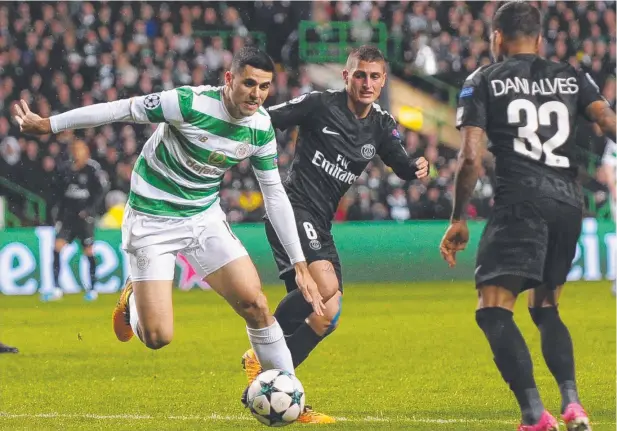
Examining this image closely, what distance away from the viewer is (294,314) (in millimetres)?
7707

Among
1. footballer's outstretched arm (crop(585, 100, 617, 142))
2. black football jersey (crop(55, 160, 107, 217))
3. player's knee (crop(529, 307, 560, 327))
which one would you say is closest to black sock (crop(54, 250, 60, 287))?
black football jersey (crop(55, 160, 107, 217))

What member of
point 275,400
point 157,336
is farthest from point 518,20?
point 157,336

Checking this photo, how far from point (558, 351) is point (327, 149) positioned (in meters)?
2.41

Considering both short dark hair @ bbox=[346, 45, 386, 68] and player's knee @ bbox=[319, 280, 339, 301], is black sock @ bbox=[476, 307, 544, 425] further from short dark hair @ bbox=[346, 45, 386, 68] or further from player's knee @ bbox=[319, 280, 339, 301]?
short dark hair @ bbox=[346, 45, 386, 68]

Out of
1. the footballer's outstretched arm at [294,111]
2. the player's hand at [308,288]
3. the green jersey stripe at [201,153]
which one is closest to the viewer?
the player's hand at [308,288]

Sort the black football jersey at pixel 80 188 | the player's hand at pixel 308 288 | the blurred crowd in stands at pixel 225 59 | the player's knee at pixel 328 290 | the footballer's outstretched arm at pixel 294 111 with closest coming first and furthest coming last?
the player's hand at pixel 308 288
the player's knee at pixel 328 290
the footballer's outstretched arm at pixel 294 111
the black football jersey at pixel 80 188
the blurred crowd in stands at pixel 225 59

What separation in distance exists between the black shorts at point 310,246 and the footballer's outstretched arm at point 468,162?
1845mm

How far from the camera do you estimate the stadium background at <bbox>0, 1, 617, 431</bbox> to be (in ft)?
26.7

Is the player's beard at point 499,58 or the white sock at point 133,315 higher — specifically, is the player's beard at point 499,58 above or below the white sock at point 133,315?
above

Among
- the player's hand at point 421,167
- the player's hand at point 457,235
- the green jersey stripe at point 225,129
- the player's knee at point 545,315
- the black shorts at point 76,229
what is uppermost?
the green jersey stripe at point 225,129

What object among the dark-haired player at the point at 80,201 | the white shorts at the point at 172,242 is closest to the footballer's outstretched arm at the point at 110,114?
the white shorts at the point at 172,242

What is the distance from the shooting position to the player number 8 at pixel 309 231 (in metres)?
7.77

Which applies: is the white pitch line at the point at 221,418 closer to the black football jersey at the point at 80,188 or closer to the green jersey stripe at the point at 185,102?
the green jersey stripe at the point at 185,102

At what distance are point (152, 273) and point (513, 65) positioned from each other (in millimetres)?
2521
